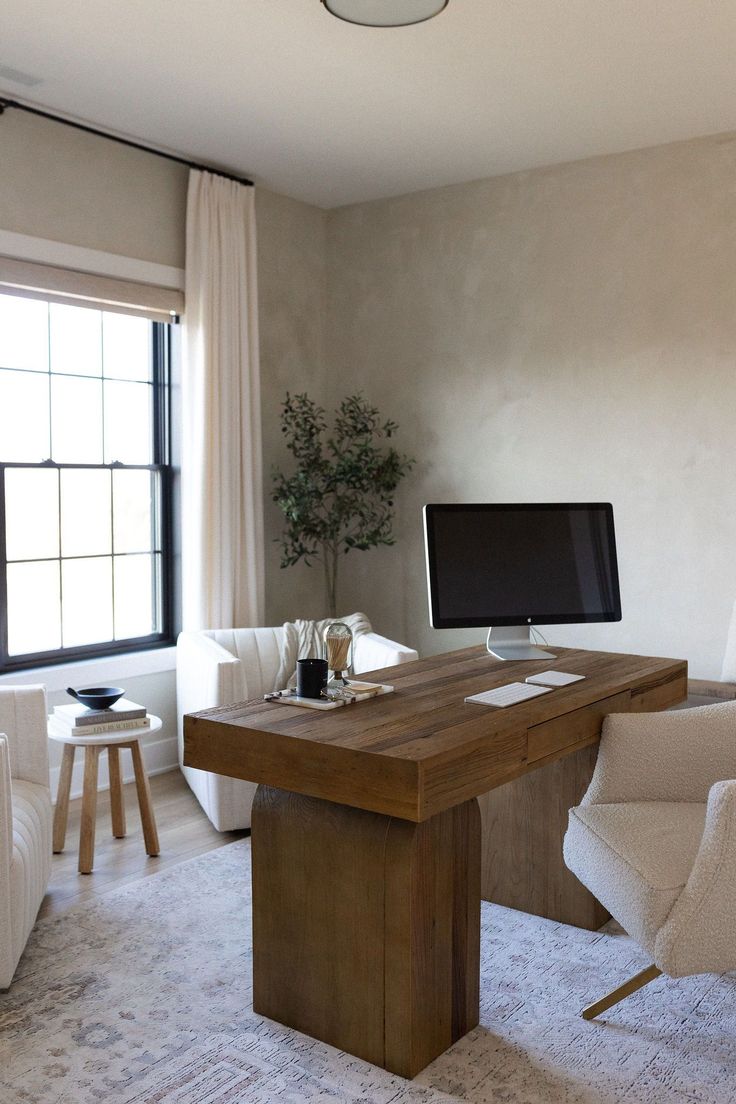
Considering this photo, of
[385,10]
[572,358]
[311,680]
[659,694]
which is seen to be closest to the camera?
[311,680]

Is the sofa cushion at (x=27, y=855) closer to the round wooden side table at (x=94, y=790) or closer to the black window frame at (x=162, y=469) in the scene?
the round wooden side table at (x=94, y=790)

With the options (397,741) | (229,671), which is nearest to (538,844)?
(397,741)

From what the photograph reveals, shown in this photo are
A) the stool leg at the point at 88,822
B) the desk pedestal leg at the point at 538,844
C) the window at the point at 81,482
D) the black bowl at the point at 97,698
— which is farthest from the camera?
the window at the point at 81,482

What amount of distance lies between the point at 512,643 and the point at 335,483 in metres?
2.05

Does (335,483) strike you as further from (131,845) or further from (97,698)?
(131,845)

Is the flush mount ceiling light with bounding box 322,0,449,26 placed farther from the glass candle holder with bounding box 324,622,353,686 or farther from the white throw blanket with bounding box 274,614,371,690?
the white throw blanket with bounding box 274,614,371,690

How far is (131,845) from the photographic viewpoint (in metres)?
3.68

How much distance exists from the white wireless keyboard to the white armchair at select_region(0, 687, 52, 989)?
4.06 ft

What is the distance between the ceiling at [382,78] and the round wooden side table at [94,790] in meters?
2.38

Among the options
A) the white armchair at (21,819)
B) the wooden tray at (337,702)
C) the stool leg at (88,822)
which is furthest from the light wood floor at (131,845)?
the wooden tray at (337,702)

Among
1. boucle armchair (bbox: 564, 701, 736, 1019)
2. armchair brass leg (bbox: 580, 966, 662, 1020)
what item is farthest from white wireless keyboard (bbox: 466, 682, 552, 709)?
armchair brass leg (bbox: 580, 966, 662, 1020)

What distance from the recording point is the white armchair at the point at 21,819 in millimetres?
2521

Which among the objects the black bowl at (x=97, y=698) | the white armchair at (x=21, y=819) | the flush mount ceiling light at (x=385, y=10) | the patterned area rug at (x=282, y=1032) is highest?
the flush mount ceiling light at (x=385, y=10)

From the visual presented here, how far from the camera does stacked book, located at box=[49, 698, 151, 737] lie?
3.46 meters
